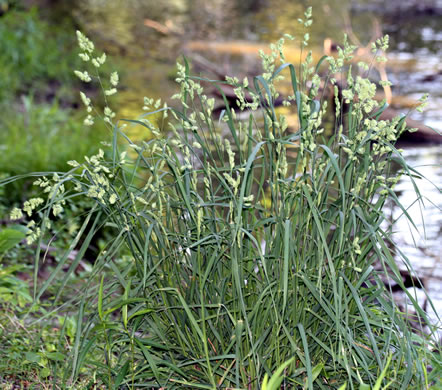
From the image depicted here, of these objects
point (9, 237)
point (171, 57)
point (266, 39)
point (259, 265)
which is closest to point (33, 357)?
point (9, 237)

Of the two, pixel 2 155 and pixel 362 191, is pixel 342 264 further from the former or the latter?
A: pixel 2 155

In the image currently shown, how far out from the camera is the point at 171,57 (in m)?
9.30

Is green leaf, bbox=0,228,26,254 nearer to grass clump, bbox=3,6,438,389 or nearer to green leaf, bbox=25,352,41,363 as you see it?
green leaf, bbox=25,352,41,363

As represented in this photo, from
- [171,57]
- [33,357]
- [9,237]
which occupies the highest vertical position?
[9,237]

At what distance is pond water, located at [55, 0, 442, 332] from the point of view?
466cm

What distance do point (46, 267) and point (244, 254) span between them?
157cm

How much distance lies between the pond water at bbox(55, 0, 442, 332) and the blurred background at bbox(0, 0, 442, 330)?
0.02 metres

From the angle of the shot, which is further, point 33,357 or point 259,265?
point 33,357

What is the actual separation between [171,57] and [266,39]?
1927 mm

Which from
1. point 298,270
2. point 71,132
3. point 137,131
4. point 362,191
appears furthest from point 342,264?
point 137,131

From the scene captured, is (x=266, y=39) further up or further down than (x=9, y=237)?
further down

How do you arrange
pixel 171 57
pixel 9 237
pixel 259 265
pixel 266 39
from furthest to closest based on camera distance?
pixel 266 39, pixel 171 57, pixel 9 237, pixel 259 265

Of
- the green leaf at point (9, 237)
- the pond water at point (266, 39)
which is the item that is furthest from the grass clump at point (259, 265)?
the pond water at point (266, 39)

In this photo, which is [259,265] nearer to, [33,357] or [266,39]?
[33,357]
